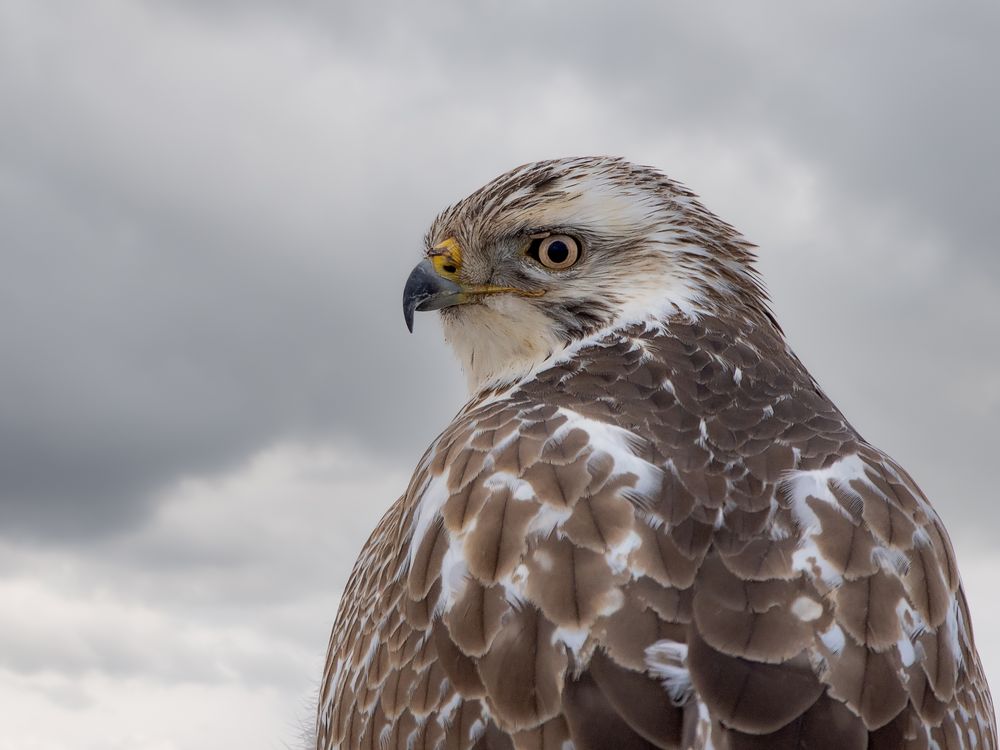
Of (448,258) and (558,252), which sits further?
(448,258)

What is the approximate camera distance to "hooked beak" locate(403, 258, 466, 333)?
20.9 feet

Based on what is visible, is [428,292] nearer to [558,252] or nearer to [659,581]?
[558,252]

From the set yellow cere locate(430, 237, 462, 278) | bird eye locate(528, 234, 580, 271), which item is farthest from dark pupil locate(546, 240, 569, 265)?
yellow cere locate(430, 237, 462, 278)

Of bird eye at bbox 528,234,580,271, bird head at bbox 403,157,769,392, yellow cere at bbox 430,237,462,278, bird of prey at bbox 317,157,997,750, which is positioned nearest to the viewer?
bird of prey at bbox 317,157,997,750

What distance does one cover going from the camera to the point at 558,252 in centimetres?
601

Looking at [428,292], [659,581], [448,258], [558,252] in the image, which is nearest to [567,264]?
[558,252]

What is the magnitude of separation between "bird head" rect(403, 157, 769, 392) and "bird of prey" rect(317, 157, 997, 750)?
29 cm

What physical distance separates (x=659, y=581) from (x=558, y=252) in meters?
2.51

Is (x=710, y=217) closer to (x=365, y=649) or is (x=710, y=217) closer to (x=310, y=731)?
(x=365, y=649)

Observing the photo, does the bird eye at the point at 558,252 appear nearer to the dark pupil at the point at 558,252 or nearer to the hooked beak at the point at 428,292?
the dark pupil at the point at 558,252

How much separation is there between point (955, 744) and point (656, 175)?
3505 mm

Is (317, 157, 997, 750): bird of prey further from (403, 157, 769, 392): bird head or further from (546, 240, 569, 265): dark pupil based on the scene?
(546, 240, 569, 265): dark pupil

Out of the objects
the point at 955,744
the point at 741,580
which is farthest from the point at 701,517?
the point at 955,744

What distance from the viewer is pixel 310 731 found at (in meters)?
7.78
